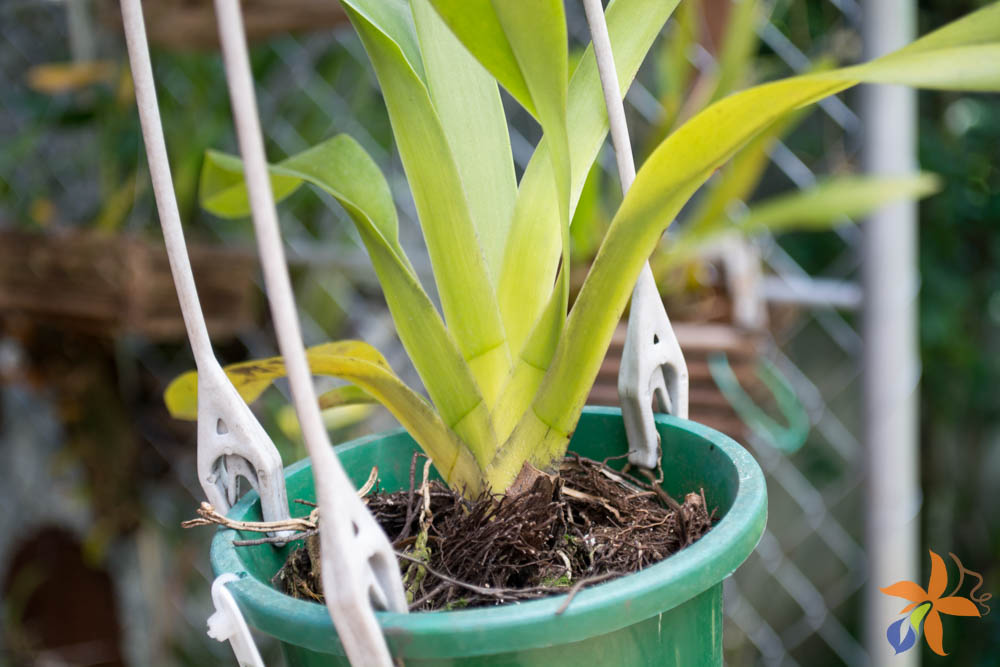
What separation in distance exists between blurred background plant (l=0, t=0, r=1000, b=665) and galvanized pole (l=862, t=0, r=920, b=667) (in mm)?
251

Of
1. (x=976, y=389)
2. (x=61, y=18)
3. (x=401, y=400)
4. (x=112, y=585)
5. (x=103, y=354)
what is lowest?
(x=112, y=585)

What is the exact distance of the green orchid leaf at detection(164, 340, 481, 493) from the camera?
11.9 inches

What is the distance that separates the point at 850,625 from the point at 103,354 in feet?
4.67

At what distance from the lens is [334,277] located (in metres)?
1.31

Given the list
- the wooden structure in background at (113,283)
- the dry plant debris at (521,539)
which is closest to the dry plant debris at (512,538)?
the dry plant debris at (521,539)

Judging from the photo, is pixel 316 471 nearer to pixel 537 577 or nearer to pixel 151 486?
pixel 537 577

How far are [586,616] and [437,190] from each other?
0.17m

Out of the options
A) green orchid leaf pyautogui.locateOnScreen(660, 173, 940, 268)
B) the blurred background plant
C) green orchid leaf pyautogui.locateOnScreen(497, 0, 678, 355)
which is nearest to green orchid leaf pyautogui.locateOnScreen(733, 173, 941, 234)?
green orchid leaf pyautogui.locateOnScreen(660, 173, 940, 268)

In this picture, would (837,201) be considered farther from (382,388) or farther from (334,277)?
(334,277)

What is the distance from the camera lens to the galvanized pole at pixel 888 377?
31.6 inches

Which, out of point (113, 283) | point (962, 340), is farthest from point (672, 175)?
point (962, 340)

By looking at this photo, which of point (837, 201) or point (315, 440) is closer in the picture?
point (315, 440)

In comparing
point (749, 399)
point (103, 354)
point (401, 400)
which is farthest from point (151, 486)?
point (401, 400)

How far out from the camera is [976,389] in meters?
1.30
